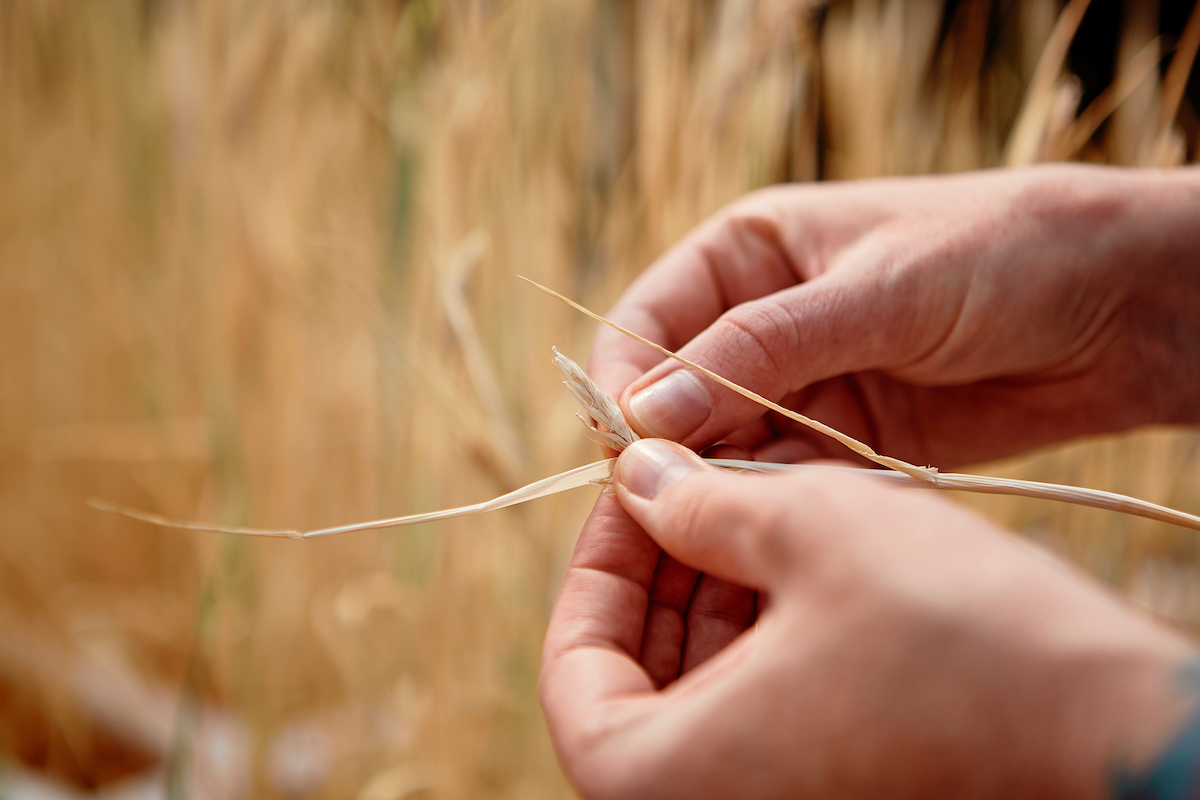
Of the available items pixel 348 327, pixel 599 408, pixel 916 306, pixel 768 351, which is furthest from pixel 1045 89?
pixel 348 327

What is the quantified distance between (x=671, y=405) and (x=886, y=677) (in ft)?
0.59

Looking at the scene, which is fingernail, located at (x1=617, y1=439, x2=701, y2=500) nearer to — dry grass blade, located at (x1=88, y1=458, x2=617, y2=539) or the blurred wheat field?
dry grass blade, located at (x1=88, y1=458, x2=617, y2=539)

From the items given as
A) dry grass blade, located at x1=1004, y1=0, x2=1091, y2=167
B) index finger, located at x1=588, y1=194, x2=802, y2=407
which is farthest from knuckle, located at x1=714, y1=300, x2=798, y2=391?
dry grass blade, located at x1=1004, y1=0, x2=1091, y2=167

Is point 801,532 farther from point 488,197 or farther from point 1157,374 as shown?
point 1157,374

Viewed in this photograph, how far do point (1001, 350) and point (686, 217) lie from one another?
276 millimetres

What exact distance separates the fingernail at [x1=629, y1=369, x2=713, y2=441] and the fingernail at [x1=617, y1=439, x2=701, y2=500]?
0.03 meters

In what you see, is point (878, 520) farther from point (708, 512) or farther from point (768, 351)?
point (768, 351)

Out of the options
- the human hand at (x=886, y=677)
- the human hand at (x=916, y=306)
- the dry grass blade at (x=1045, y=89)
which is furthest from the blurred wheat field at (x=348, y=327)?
the human hand at (x=886, y=677)

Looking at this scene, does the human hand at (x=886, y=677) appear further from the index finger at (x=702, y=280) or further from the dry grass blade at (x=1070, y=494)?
the index finger at (x=702, y=280)

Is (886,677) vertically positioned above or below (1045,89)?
below

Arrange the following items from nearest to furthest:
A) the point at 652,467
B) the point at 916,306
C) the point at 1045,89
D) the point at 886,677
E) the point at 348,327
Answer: the point at 886,677 < the point at 652,467 < the point at 916,306 < the point at 1045,89 < the point at 348,327

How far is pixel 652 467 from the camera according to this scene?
32cm

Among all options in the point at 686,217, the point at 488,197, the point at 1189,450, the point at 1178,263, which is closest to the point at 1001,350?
the point at 1178,263

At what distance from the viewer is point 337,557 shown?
83cm
